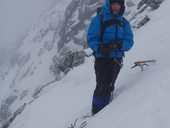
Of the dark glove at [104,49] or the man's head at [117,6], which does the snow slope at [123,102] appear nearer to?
the dark glove at [104,49]

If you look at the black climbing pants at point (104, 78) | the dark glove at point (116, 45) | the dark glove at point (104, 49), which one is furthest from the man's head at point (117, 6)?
the black climbing pants at point (104, 78)

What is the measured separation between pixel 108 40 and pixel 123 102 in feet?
5.05

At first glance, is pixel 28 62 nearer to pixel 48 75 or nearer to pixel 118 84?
pixel 48 75

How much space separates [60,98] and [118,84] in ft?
17.9

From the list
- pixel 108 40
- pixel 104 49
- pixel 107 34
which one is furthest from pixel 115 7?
pixel 104 49

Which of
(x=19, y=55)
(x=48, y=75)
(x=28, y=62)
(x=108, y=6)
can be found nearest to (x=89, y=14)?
(x=48, y=75)

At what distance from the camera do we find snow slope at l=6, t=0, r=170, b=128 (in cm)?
711

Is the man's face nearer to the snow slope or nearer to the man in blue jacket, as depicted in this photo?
the man in blue jacket

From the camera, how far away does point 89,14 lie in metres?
109

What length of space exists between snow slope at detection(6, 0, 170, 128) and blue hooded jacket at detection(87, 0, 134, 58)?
3.12ft

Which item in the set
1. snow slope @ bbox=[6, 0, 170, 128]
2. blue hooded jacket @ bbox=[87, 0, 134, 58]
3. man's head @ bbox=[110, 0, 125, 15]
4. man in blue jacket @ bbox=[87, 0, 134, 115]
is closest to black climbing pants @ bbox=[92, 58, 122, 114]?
man in blue jacket @ bbox=[87, 0, 134, 115]

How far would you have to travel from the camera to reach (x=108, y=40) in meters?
9.45

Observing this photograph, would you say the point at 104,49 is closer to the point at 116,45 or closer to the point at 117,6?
the point at 116,45

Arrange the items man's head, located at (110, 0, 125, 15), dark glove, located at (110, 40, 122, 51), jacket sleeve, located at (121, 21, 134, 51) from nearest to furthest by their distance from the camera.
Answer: man's head, located at (110, 0, 125, 15) < dark glove, located at (110, 40, 122, 51) < jacket sleeve, located at (121, 21, 134, 51)
